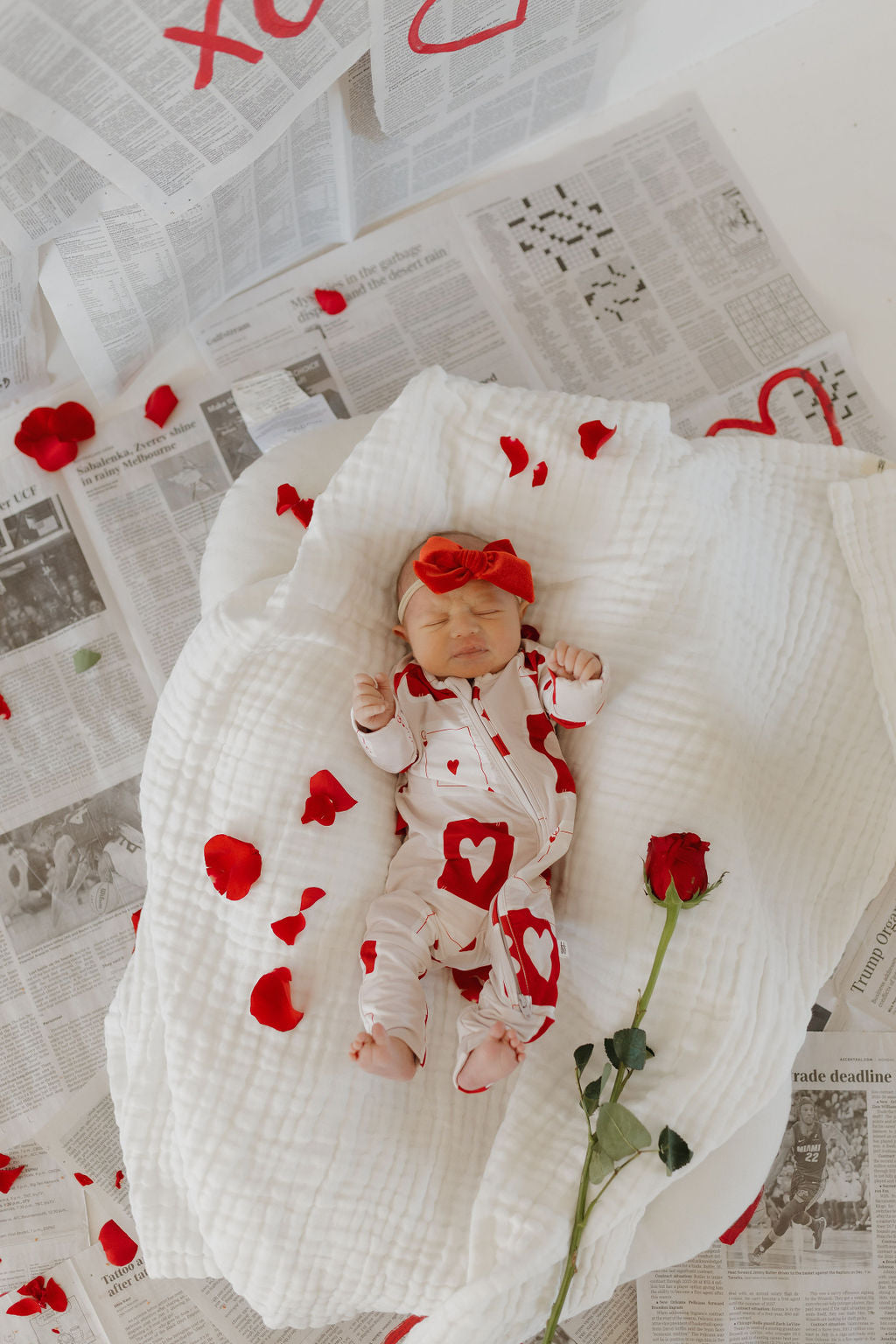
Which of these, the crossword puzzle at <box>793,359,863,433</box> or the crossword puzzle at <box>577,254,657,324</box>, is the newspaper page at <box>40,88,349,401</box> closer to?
the crossword puzzle at <box>577,254,657,324</box>

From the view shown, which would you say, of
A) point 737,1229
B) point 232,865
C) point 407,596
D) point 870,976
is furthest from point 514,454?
point 737,1229

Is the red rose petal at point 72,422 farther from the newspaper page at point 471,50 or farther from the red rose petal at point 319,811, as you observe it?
the red rose petal at point 319,811

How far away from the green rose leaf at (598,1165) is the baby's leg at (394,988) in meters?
0.19

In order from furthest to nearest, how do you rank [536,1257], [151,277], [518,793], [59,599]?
[59,599]
[151,277]
[518,793]
[536,1257]

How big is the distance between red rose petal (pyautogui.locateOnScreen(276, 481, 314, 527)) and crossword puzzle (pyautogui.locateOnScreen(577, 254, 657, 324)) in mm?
540

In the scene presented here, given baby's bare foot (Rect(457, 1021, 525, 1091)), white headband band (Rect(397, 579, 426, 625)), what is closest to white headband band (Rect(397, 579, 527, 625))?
white headband band (Rect(397, 579, 426, 625))

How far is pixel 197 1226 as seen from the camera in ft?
3.22

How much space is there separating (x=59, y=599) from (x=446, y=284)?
709mm

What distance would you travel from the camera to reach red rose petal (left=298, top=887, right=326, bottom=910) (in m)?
0.98

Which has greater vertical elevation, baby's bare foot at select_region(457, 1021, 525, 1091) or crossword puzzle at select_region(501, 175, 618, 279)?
crossword puzzle at select_region(501, 175, 618, 279)

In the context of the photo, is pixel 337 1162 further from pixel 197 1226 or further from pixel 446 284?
pixel 446 284

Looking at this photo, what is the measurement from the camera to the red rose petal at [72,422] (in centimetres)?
129

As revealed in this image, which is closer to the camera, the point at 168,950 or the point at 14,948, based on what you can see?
the point at 168,950

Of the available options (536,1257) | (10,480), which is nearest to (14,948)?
(10,480)
